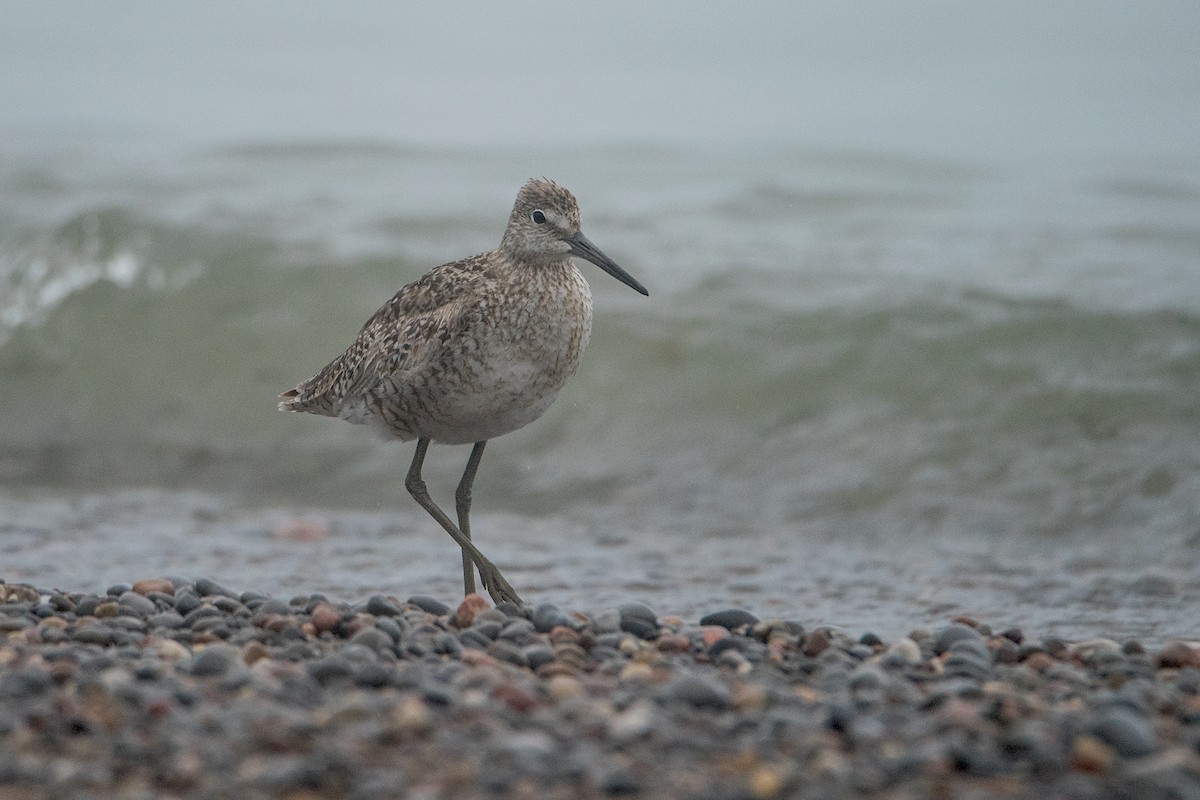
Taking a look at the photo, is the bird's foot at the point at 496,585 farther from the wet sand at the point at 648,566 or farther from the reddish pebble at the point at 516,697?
the reddish pebble at the point at 516,697

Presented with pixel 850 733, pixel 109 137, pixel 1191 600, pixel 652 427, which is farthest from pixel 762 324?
pixel 109 137

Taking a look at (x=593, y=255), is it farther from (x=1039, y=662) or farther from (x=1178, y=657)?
(x=1178, y=657)

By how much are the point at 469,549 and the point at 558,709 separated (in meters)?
2.59

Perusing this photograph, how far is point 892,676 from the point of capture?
4.65 m

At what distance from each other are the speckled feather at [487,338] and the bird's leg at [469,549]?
0.33 meters

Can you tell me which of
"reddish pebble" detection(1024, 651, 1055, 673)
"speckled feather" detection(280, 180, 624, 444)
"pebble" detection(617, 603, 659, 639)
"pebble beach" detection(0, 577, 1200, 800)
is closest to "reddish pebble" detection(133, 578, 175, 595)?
"pebble beach" detection(0, 577, 1200, 800)

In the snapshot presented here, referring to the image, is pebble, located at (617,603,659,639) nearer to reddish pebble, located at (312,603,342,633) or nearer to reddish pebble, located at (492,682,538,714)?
reddish pebble, located at (312,603,342,633)

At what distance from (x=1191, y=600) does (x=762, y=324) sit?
507cm

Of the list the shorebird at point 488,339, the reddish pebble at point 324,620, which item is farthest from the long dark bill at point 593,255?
the reddish pebble at point 324,620

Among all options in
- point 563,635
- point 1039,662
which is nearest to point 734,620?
point 563,635

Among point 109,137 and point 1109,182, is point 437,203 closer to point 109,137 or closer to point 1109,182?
point 1109,182

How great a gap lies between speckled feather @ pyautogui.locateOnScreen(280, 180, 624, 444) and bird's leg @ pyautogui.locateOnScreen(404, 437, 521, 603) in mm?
331

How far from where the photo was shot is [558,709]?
4059 mm

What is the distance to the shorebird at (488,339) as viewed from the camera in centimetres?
610
